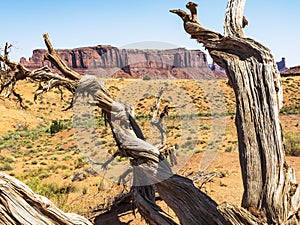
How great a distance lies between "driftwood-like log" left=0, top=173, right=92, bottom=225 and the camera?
7.72 feet

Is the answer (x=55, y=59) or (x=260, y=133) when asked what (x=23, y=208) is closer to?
(x=260, y=133)

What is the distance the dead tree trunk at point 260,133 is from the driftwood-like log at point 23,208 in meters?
1.57

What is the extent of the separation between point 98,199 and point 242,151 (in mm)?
6503

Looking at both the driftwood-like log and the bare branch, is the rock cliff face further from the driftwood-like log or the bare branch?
the driftwood-like log

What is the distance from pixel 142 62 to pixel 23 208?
60811 millimetres

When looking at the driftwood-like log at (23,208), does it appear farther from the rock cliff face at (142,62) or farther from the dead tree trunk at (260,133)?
the rock cliff face at (142,62)

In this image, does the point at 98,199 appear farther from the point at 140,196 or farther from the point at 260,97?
the point at 260,97

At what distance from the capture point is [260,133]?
2758 millimetres

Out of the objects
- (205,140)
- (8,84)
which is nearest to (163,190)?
(8,84)

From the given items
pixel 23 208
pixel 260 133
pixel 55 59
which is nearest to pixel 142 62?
pixel 55 59

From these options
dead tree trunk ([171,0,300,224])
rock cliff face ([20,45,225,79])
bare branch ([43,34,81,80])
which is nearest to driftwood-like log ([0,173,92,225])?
dead tree trunk ([171,0,300,224])

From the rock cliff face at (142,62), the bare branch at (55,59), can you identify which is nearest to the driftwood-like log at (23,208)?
the bare branch at (55,59)

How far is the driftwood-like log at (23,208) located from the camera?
2354 millimetres

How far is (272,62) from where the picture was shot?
9.51ft
